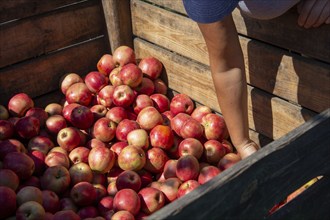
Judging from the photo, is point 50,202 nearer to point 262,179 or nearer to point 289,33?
point 262,179

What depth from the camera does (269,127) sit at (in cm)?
271

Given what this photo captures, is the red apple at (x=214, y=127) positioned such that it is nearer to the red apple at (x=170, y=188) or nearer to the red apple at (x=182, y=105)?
the red apple at (x=182, y=105)

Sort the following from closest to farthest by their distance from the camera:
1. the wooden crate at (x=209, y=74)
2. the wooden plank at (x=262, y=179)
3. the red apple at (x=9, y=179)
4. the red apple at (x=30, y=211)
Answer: the wooden plank at (x=262, y=179)
the wooden crate at (x=209, y=74)
the red apple at (x=30, y=211)
the red apple at (x=9, y=179)

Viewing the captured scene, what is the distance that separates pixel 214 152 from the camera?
2.80 meters

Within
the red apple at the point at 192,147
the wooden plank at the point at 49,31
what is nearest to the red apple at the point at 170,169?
the red apple at the point at 192,147

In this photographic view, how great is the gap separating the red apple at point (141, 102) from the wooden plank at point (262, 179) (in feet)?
5.26

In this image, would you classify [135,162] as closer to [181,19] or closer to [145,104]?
[145,104]

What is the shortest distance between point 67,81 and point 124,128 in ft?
2.09

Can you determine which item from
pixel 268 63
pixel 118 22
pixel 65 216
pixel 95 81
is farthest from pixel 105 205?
pixel 118 22

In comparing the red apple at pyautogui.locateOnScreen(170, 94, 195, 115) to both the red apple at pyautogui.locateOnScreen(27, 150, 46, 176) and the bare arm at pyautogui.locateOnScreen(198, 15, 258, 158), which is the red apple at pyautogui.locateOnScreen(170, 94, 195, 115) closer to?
the bare arm at pyautogui.locateOnScreen(198, 15, 258, 158)

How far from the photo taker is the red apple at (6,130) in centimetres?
285

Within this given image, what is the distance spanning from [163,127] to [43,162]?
76 centimetres

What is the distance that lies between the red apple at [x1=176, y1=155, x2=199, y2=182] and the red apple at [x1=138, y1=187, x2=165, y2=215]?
0.17 metres

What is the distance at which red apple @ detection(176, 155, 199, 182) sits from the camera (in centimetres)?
260
